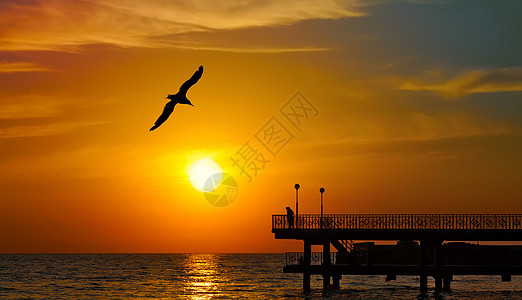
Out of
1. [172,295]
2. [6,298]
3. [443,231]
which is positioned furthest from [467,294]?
[6,298]

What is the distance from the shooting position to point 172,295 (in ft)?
289

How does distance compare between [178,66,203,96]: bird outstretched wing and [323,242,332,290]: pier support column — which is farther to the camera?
[323,242,332,290]: pier support column

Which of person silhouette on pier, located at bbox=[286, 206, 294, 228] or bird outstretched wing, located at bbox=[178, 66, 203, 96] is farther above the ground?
bird outstretched wing, located at bbox=[178, 66, 203, 96]

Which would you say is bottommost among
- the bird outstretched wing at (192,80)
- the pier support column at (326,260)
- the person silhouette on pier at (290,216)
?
the pier support column at (326,260)

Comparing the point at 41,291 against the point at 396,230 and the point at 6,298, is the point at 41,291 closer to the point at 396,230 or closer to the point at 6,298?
the point at 6,298

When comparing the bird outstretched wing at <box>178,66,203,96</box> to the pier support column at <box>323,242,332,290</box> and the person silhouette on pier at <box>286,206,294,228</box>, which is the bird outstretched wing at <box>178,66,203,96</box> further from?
the pier support column at <box>323,242,332,290</box>

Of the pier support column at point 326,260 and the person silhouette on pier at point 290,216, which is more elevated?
the person silhouette on pier at point 290,216

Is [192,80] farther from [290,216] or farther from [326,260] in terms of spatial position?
[326,260]

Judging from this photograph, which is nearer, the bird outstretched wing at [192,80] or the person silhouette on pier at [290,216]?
the bird outstretched wing at [192,80]

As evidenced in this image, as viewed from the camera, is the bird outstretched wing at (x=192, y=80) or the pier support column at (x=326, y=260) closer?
the bird outstretched wing at (x=192, y=80)

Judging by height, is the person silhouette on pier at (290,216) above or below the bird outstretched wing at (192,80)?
below

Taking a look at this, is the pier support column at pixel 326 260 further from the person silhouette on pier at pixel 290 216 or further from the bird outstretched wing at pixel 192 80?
the bird outstretched wing at pixel 192 80

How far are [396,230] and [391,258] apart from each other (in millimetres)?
3848

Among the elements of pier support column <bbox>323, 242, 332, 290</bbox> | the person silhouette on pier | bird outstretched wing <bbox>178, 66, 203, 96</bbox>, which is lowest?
pier support column <bbox>323, 242, 332, 290</bbox>
